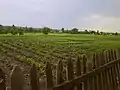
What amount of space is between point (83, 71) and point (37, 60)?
1527mm

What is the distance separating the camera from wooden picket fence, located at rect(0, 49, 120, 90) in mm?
1195

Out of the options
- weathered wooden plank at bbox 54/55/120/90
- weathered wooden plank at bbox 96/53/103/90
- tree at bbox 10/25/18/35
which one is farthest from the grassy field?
weathered wooden plank at bbox 96/53/103/90

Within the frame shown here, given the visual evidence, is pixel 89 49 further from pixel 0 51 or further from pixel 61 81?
pixel 61 81

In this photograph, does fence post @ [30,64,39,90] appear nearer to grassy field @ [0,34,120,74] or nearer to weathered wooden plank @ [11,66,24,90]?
weathered wooden plank @ [11,66,24,90]

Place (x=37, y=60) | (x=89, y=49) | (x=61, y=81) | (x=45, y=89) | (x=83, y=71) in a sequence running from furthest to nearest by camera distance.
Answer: (x=89, y=49), (x=37, y=60), (x=83, y=71), (x=61, y=81), (x=45, y=89)

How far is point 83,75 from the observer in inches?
82.0

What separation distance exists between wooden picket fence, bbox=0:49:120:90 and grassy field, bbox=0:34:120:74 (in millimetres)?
352

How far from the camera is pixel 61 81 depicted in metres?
1.70

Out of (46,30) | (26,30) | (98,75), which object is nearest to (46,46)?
(46,30)

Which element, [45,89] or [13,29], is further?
[13,29]

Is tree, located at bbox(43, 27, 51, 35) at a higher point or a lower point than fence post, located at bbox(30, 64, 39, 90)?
higher

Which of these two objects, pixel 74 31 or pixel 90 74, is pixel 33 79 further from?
pixel 74 31

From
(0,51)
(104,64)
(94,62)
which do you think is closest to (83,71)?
(94,62)

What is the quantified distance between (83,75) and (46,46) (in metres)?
2.02
